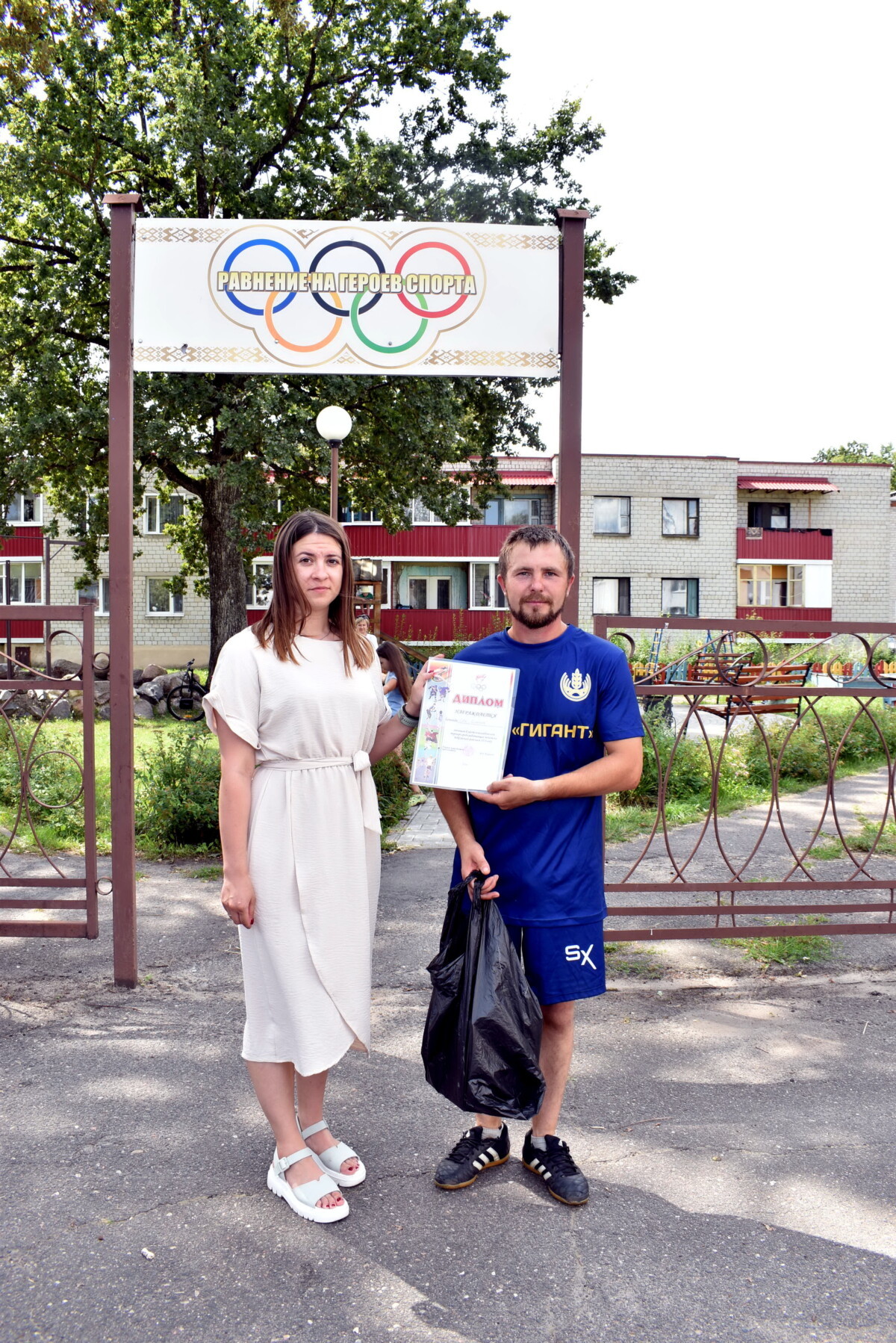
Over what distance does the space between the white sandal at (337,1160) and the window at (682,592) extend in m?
38.4

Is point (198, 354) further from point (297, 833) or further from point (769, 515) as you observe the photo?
point (769, 515)

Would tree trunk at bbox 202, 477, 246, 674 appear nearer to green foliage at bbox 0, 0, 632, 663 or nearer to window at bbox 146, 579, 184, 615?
green foliage at bbox 0, 0, 632, 663

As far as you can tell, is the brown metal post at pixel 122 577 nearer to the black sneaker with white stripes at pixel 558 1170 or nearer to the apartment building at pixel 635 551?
the black sneaker with white stripes at pixel 558 1170

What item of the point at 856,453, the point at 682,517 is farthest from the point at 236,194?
the point at 856,453

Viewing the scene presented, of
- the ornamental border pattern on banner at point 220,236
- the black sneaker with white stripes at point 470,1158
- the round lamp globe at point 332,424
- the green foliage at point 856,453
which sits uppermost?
the green foliage at point 856,453

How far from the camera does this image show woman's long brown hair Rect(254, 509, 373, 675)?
2.71 m

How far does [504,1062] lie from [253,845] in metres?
0.88

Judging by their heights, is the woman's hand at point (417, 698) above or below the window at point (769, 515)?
below

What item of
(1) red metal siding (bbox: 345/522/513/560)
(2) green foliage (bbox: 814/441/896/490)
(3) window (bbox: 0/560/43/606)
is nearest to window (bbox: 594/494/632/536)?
(1) red metal siding (bbox: 345/522/513/560)

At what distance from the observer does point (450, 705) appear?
275 cm

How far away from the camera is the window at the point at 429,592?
40.7 metres

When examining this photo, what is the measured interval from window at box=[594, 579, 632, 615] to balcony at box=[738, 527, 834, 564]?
4.95m

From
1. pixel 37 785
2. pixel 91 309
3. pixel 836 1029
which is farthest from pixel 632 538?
pixel 836 1029

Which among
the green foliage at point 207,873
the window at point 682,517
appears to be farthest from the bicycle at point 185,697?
the window at point 682,517
